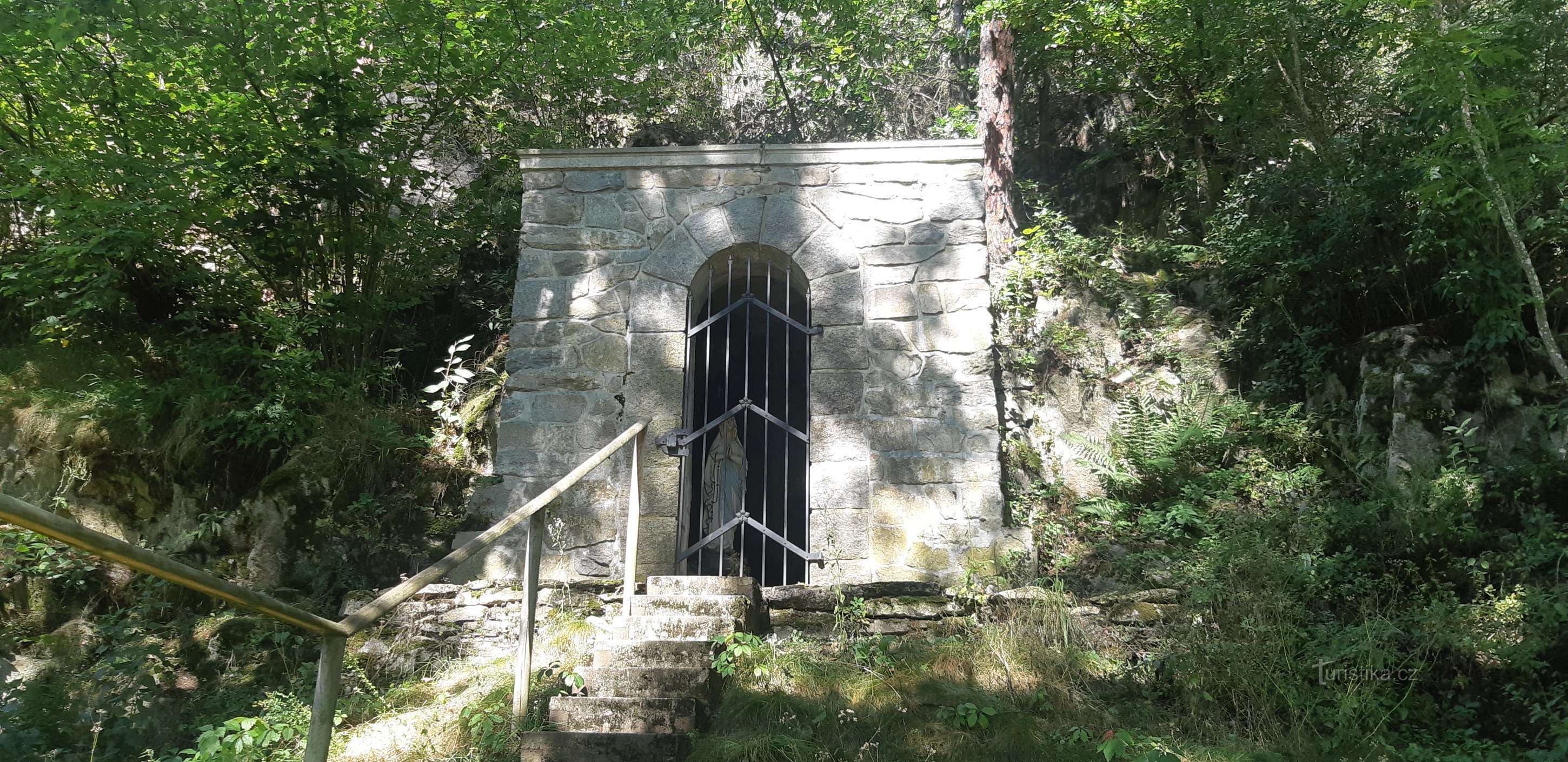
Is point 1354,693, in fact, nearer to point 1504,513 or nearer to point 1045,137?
point 1504,513

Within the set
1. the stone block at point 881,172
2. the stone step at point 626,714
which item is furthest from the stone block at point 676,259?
the stone step at point 626,714

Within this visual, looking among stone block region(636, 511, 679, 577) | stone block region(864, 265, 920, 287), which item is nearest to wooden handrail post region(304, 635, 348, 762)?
stone block region(636, 511, 679, 577)

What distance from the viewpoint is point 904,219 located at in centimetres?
571

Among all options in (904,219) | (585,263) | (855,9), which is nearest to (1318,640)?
(904,219)

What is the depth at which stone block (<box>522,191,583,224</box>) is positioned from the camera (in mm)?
5828

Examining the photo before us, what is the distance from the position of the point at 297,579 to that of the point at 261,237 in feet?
7.53

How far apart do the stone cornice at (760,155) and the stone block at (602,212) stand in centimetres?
20

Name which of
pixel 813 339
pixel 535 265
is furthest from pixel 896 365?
pixel 535 265

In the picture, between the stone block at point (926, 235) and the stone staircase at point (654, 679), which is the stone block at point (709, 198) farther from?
the stone staircase at point (654, 679)

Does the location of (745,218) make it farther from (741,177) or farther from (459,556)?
(459,556)

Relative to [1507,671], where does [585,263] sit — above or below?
above

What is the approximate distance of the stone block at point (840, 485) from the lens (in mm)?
5312

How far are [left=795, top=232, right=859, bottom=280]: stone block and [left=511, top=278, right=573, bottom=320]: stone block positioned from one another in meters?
1.41

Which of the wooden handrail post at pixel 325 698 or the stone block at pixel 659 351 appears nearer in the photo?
the wooden handrail post at pixel 325 698
